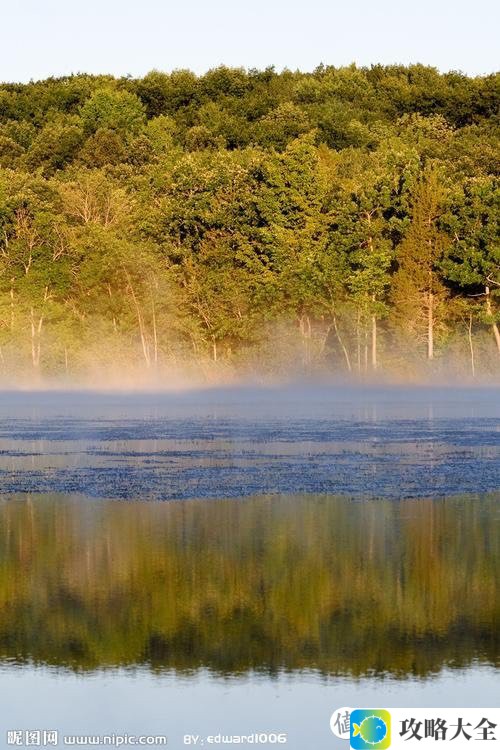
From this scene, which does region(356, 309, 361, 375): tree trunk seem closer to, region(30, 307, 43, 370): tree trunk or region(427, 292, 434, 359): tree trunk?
region(427, 292, 434, 359): tree trunk

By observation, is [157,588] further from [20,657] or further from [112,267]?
[112,267]

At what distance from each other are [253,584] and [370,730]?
6.35 m

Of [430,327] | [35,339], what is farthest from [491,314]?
[35,339]

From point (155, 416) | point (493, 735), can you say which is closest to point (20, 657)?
point (493, 735)

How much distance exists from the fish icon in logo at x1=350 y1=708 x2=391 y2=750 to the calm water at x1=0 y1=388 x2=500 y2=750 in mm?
254

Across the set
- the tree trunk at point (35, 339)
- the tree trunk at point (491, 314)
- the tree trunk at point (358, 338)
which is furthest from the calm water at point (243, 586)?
the tree trunk at point (35, 339)

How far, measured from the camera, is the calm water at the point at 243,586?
1277cm

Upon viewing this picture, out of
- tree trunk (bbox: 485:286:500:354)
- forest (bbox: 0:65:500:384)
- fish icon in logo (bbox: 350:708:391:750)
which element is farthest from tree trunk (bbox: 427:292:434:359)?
fish icon in logo (bbox: 350:708:391:750)

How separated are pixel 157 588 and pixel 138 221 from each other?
3620 inches

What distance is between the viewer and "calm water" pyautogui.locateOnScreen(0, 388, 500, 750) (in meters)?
12.8

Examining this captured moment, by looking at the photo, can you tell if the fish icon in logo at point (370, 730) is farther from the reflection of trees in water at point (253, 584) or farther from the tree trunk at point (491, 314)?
the tree trunk at point (491, 314)

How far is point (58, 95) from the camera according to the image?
18112cm

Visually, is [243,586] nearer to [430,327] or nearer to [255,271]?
[430,327]

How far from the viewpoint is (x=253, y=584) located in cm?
1791
